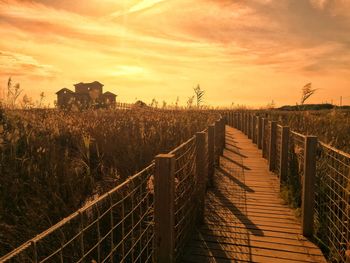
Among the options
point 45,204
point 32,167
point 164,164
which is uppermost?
point 164,164

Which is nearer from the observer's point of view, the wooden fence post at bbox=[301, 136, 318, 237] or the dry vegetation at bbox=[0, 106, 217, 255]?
the dry vegetation at bbox=[0, 106, 217, 255]

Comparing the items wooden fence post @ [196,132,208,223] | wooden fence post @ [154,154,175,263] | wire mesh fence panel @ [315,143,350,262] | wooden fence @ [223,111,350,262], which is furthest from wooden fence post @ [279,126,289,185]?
wooden fence post @ [154,154,175,263]

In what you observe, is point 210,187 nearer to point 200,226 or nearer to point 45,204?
point 200,226

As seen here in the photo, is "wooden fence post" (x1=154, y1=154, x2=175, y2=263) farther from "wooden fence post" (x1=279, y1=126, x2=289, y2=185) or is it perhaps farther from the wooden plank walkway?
"wooden fence post" (x1=279, y1=126, x2=289, y2=185)

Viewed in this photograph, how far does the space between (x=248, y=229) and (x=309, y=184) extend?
105cm

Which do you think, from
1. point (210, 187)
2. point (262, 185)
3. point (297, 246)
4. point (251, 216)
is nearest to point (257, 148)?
point (262, 185)

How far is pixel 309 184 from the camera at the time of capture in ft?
14.8

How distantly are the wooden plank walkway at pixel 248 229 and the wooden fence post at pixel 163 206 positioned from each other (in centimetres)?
74

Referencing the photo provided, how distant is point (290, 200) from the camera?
228 inches

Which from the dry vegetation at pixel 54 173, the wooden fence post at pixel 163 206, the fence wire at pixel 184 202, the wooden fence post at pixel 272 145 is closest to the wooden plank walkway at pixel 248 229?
the fence wire at pixel 184 202

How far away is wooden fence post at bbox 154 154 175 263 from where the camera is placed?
3.03 m

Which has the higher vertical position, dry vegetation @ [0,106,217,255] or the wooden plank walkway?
dry vegetation @ [0,106,217,255]

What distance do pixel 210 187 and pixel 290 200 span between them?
1.60 meters

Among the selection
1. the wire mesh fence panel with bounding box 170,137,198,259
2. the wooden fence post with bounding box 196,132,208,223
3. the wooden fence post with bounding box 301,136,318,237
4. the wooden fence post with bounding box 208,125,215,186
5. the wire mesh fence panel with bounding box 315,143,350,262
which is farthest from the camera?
the wooden fence post with bounding box 208,125,215,186
